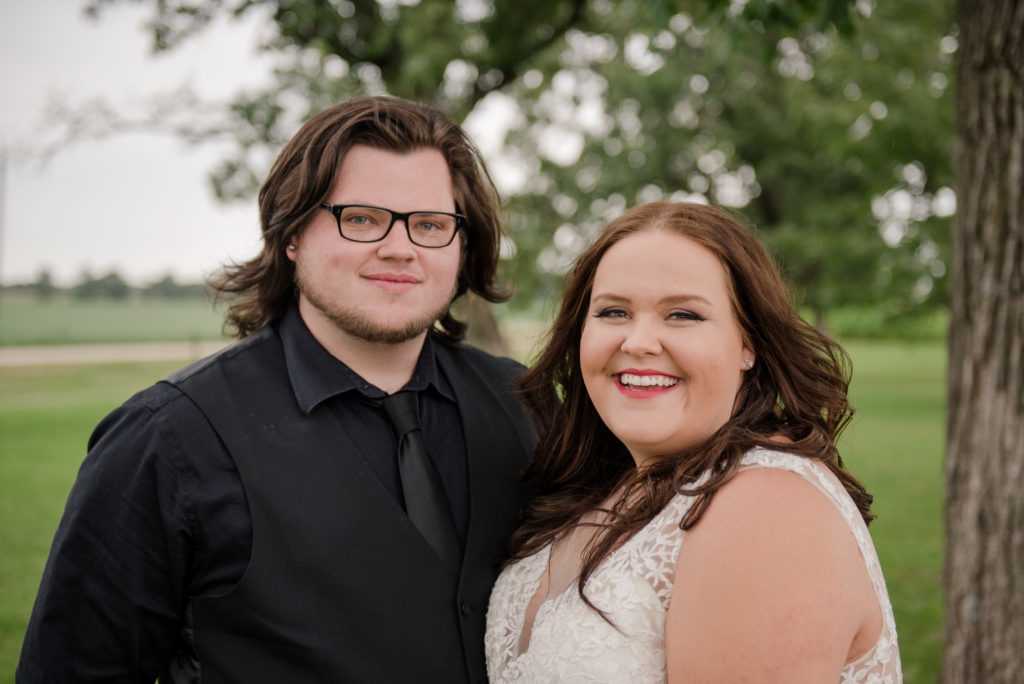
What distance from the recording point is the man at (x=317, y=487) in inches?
79.4

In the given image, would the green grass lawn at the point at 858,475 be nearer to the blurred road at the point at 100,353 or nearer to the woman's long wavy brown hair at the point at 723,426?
the woman's long wavy brown hair at the point at 723,426

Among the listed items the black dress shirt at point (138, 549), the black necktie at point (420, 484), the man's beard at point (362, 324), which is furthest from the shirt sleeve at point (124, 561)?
the man's beard at point (362, 324)

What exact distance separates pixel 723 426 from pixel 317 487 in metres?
1.03

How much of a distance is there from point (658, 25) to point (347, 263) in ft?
7.48

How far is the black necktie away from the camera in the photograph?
88.9 inches

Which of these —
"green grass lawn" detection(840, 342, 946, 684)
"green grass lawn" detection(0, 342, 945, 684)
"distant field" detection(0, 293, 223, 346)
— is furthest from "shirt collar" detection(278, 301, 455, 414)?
"distant field" detection(0, 293, 223, 346)

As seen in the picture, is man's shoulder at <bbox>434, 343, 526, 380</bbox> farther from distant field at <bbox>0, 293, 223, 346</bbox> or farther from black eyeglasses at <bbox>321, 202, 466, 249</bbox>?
distant field at <bbox>0, 293, 223, 346</bbox>

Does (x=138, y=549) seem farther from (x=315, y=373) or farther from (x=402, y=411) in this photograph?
(x=402, y=411)

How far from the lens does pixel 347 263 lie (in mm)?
2424

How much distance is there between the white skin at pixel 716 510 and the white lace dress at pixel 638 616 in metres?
0.05

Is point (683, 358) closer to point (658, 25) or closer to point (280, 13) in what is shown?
point (658, 25)

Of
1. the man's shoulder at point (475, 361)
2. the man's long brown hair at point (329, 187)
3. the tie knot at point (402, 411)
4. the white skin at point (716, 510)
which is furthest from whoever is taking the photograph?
the man's shoulder at point (475, 361)

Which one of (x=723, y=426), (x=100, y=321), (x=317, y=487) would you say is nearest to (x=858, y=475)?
(x=723, y=426)

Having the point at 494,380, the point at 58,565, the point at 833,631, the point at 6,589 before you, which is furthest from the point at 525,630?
the point at 6,589
